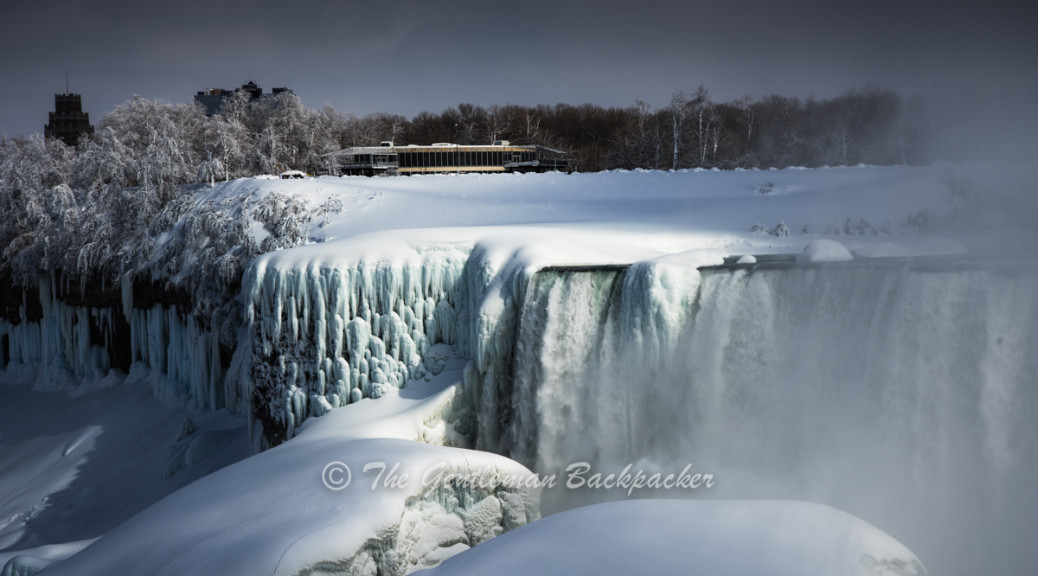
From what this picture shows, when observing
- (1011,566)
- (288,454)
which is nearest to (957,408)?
(1011,566)

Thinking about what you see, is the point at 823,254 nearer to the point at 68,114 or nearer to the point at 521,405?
→ the point at 521,405

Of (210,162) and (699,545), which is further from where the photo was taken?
(210,162)

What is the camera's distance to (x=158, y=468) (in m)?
17.6

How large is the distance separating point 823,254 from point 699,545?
690cm

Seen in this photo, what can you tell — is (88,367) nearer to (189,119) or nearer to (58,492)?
(58,492)

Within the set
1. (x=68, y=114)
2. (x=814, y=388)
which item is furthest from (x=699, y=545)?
(x=68, y=114)

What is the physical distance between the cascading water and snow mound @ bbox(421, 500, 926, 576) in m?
3.48

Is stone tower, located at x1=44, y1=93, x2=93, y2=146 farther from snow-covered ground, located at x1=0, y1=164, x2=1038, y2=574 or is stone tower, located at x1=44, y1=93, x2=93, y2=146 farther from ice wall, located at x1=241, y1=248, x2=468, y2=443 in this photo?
ice wall, located at x1=241, y1=248, x2=468, y2=443

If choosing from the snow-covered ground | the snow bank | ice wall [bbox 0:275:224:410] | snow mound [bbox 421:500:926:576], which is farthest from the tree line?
snow mound [bbox 421:500:926:576]

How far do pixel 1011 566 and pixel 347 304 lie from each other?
10.3 m

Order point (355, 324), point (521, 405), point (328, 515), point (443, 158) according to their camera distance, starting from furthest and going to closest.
Answer: 1. point (443, 158)
2. point (355, 324)
3. point (521, 405)
4. point (328, 515)

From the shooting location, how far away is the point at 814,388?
1159 cm

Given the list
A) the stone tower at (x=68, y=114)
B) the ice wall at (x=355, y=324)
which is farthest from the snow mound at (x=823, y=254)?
the stone tower at (x=68, y=114)

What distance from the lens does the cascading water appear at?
1024 centimetres
